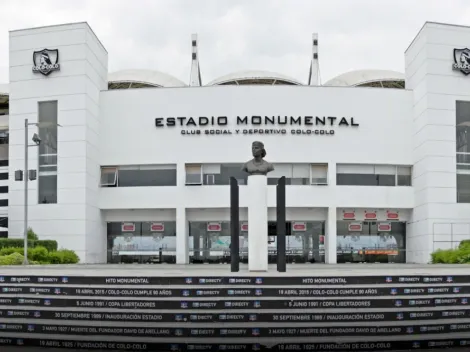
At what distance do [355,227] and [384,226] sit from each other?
1848 mm

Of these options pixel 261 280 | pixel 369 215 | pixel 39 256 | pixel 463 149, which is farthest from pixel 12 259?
pixel 463 149

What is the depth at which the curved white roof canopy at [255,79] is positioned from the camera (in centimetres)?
5003

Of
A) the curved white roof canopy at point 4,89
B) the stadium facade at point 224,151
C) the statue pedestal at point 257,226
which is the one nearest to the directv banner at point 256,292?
the statue pedestal at point 257,226

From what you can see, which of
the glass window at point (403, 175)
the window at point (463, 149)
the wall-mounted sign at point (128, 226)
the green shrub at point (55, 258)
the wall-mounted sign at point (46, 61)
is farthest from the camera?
the wall-mounted sign at point (128, 226)

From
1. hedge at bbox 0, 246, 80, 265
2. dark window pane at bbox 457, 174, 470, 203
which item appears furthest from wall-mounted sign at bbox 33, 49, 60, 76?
dark window pane at bbox 457, 174, 470, 203

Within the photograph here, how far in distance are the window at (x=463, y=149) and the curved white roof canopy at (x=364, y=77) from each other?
12.7m

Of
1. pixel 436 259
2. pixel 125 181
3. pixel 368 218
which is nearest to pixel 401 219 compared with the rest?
pixel 368 218

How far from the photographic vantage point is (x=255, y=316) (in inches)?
447

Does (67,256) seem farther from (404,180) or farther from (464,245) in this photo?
(464,245)

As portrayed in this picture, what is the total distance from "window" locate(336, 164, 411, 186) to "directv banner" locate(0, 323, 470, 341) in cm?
2686

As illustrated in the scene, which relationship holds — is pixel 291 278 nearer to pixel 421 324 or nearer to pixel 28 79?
pixel 421 324

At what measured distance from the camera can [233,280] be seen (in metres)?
11.8

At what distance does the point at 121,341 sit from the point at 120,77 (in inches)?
1669

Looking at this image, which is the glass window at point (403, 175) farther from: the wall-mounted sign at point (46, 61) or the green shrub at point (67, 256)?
the wall-mounted sign at point (46, 61)
